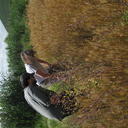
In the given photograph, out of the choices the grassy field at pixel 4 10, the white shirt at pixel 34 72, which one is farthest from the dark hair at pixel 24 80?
the grassy field at pixel 4 10

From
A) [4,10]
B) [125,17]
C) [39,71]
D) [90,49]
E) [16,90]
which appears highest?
[125,17]

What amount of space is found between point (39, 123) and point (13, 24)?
11.3 ft

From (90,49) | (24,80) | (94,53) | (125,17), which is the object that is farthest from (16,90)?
(125,17)

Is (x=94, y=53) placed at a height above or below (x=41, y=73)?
above

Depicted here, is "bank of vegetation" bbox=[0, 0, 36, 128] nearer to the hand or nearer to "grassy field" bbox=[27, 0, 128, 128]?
"grassy field" bbox=[27, 0, 128, 128]

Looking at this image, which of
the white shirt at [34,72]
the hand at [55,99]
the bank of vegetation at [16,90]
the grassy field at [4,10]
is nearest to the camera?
the hand at [55,99]

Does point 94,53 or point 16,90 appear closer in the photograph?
point 94,53

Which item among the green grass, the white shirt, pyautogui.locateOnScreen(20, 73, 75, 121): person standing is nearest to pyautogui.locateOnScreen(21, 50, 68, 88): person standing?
the white shirt

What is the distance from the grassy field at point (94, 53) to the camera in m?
5.07

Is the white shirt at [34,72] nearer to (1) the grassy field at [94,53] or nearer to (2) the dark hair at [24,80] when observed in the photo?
(2) the dark hair at [24,80]

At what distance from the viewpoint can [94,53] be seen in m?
5.46

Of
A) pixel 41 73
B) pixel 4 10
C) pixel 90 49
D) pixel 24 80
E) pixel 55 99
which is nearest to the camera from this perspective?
pixel 90 49

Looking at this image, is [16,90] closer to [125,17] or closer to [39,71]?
[39,71]

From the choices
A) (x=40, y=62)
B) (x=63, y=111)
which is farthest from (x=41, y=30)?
(x=63, y=111)
